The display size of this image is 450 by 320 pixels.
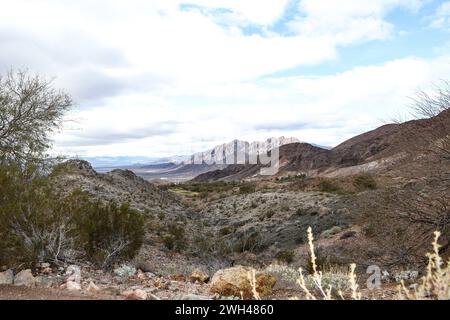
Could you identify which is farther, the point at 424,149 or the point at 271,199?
the point at 271,199

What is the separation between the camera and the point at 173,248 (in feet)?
66.2

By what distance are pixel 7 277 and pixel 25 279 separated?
315 mm

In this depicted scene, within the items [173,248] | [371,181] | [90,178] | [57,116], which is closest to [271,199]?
[90,178]

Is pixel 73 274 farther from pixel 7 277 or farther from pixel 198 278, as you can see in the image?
pixel 198 278

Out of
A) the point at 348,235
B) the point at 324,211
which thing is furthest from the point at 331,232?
the point at 324,211

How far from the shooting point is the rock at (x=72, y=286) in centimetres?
817

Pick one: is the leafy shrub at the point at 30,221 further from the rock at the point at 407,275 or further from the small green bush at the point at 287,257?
the small green bush at the point at 287,257

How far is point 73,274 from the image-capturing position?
9320mm

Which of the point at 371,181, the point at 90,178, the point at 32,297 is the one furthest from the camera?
the point at 90,178

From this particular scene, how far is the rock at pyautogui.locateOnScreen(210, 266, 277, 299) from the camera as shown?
326 inches

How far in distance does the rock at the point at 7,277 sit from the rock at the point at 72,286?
97 cm

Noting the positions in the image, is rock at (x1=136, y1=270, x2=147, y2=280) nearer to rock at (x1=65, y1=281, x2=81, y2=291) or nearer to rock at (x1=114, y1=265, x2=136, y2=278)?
rock at (x1=114, y1=265, x2=136, y2=278)

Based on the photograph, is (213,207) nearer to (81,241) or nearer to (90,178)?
(90,178)
